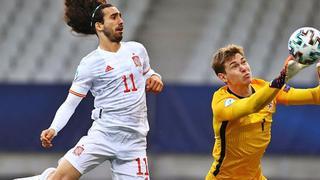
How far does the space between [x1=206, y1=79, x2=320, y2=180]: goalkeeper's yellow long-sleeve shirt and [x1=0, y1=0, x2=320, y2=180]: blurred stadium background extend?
3.67m

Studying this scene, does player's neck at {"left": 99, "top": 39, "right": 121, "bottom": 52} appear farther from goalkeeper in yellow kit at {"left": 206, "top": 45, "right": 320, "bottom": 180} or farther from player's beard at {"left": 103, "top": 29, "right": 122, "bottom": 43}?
goalkeeper in yellow kit at {"left": 206, "top": 45, "right": 320, "bottom": 180}

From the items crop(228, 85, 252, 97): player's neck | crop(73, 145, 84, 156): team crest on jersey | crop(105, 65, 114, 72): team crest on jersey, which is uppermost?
crop(105, 65, 114, 72): team crest on jersey

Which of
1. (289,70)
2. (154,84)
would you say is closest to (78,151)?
(154,84)

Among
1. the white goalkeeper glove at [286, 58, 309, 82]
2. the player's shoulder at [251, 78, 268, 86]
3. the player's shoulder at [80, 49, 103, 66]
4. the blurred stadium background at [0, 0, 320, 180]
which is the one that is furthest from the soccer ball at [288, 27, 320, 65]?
the blurred stadium background at [0, 0, 320, 180]

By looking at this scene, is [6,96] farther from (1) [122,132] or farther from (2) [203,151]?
(1) [122,132]

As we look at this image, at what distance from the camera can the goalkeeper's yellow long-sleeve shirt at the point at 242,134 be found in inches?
264

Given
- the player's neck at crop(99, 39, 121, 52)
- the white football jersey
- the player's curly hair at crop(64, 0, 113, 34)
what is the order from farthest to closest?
1. the player's curly hair at crop(64, 0, 113, 34)
2. the player's neck at crop(99, 39, 121, 52)
3. the white football jersey

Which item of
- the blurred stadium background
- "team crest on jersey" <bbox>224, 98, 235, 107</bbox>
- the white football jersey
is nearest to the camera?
"team crest on jersey" <bbox>224, 98, 235, 107</bbox>

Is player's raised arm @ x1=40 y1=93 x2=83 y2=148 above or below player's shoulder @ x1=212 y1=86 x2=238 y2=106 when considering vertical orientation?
below

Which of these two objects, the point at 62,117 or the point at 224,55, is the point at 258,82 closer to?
the point at 224,55

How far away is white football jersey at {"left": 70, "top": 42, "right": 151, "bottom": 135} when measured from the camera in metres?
6.84

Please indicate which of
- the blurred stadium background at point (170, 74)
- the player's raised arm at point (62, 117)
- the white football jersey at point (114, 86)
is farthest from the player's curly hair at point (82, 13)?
the blurred stadium background at point (170, 74)

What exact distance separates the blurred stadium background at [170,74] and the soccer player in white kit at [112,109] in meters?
3.62

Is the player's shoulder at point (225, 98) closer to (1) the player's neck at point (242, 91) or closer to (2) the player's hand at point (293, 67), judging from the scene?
(1) the player's neck at point (242, 91)
